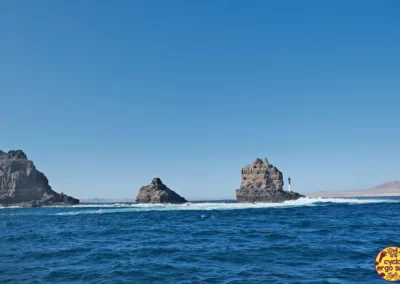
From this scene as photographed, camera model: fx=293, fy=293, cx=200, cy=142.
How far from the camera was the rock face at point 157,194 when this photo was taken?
160 meters

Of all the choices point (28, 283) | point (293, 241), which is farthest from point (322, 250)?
point (28, 283)

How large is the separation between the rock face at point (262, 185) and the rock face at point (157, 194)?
38047 millimetres

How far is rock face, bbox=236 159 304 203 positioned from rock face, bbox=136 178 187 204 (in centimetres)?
3805

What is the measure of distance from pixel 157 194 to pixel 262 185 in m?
56.8

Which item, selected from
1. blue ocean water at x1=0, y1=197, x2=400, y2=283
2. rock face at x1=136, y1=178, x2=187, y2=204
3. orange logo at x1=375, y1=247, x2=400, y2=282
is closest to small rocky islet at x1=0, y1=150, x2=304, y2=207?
rock face at x1=136, y1=178, x2=187, y2=204

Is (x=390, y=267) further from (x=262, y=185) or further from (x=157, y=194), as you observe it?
(x=157, y=194)

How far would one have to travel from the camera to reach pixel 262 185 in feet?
489

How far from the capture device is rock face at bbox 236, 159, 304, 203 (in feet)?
469

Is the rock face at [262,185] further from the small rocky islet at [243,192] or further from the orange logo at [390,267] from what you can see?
the orange logo at [390,267]

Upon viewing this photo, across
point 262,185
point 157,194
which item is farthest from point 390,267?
point 157,194

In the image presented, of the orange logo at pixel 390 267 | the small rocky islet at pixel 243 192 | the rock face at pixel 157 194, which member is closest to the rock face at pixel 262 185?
the small rocky islet at pixel 243 192

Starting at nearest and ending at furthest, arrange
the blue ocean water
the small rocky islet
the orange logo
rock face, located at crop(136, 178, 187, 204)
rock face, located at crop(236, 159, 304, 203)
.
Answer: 1. the orange logo
2. the blue ocean water
3. rock face, located at crop(236, 159, 304, 203)
4. the small rocky islet
5. rock face, located at crop(136, 178, 187, 204)

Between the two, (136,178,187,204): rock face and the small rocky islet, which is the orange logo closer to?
the small rocky islet

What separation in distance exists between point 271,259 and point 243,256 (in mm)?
2121
